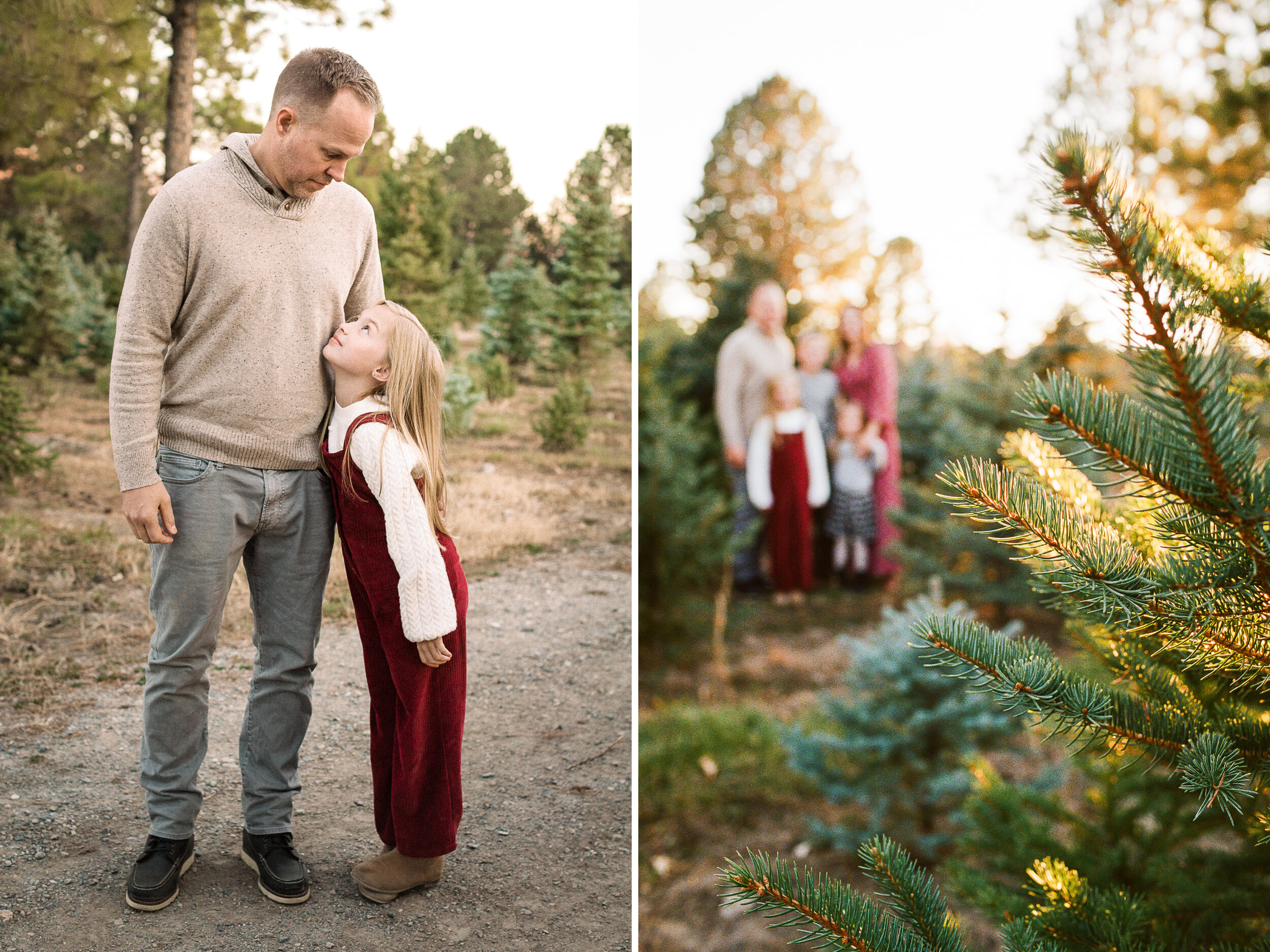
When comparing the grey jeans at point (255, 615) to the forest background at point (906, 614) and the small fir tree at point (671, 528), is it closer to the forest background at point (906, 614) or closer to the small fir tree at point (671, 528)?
the forest background at point (906, 614)

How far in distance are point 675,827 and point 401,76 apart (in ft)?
14.8

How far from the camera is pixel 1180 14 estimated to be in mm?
5004

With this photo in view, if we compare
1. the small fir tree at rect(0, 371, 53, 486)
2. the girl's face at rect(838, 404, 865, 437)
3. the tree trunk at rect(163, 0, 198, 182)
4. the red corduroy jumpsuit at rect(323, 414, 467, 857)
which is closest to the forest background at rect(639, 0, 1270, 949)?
the girl's face at rect(838, 404, 865, 437)

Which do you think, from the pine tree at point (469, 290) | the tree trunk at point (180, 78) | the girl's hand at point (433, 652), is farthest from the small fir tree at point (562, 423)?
the girl's hand at point (433, 652)

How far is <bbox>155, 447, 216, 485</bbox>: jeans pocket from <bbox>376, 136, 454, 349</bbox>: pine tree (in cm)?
471

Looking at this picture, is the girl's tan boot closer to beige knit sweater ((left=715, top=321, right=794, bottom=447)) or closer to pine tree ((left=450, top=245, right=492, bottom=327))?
beige knit sweater ((left=715, top=321, right=794, bottom=447))

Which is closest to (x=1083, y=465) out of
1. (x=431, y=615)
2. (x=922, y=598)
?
(x=431, y=615)

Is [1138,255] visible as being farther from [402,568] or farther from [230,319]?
[230,319]

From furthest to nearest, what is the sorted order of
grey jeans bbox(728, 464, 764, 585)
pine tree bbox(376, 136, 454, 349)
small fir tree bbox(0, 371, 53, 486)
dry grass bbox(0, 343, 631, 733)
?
1. pine tree bbox(376, 136, 454, 349)
2. grey jeans bbox(728, 464, 764, 585)
3. small fir tree bbox(0, 371, 53, 486)
4. dry grass bbox(0, 343, 631, 733)

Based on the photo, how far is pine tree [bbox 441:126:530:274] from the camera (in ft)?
21.6

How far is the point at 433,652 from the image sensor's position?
214cm

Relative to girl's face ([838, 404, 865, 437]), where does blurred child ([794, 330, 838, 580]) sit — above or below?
above

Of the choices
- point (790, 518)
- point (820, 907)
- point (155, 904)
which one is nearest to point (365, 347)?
point (155, 904)

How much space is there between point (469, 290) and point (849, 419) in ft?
9.91
